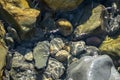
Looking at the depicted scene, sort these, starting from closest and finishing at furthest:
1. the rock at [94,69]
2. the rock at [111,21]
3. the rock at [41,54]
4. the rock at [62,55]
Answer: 1. the rock at [94,69]
2. the rock at [41,54]
3. the rock at [62,55]
4. the rock at [111,21]

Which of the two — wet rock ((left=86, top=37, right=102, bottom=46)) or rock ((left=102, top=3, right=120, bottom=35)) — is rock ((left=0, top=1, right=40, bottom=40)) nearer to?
wet rock ((left=86, top=37, right=102, bottom=46))

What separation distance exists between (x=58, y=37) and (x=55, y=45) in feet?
0.70

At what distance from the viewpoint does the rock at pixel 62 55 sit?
8.43 meters

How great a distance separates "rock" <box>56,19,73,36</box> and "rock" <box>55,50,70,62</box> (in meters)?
0.45

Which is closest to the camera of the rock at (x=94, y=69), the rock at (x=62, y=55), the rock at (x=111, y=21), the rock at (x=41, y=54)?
the rock at (x=94, y=69)

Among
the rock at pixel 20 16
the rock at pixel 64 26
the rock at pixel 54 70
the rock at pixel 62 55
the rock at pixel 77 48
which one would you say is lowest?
the rock at pixel 54 70

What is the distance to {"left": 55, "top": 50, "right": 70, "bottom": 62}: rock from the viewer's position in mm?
8430

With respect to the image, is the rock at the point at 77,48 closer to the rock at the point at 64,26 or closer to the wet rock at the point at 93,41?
the wet rock at the point at 93,41

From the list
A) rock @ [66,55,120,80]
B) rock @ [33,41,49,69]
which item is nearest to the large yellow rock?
rock @ [33,41,49,69]

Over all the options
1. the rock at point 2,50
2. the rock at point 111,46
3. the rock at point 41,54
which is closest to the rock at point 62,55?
the rock at point 41,54

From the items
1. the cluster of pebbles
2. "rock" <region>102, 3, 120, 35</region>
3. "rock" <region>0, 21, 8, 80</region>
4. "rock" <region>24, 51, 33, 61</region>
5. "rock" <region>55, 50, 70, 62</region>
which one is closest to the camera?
"rock" <region>0, 21, 8, 80</region>

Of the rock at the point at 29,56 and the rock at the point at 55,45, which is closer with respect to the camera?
the rock at the point at 29,56

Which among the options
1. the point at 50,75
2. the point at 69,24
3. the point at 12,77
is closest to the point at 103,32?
the point at 69,24

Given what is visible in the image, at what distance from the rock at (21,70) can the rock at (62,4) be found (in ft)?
4.51
